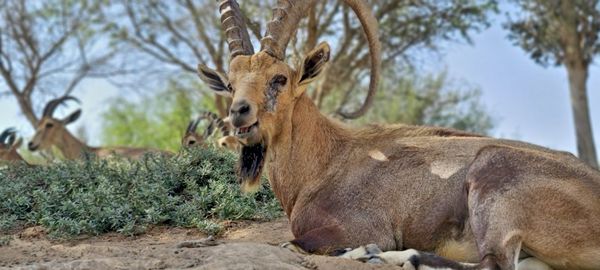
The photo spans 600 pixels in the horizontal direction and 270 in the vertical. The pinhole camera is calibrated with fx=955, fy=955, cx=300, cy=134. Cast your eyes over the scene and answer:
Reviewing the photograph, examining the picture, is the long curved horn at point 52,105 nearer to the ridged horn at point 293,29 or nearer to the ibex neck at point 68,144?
the ibex neck at point 68,144

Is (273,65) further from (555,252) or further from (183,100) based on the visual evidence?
(183,100)

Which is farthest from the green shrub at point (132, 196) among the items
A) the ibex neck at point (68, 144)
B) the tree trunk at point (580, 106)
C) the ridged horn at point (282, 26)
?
the tree trunk at point (580, 106)

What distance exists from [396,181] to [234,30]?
7.46 feet

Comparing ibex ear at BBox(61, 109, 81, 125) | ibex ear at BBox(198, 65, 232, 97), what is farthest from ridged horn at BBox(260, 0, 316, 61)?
ibex ear at BBox(61, 109, 81, 125)

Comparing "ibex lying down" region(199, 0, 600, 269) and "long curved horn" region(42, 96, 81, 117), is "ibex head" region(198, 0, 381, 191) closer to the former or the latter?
"ibex lying down" region(199, 0, 600, 269)

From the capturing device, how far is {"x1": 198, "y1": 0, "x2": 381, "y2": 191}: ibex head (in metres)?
8.30

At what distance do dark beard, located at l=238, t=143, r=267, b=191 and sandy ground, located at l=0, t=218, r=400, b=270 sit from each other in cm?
62

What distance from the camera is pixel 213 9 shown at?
1116 inches

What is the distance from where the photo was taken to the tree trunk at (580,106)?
83.7ft

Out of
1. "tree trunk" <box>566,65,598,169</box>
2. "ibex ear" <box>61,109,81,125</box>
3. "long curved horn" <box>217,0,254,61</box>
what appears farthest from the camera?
"ibex ear" <box>61,109,81,125</box>

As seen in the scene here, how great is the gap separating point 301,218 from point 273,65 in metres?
1.41

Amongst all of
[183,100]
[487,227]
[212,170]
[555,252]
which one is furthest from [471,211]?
[183,100]

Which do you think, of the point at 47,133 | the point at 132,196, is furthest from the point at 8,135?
the point at 132,196

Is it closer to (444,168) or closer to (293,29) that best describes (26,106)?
(293,29)
